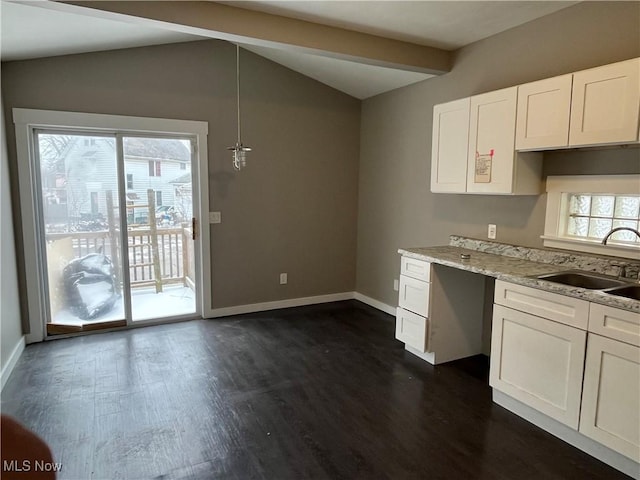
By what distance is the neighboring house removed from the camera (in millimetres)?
3730

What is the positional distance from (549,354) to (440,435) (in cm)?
78

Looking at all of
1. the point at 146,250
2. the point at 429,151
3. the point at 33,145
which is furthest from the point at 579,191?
the point at 33,145

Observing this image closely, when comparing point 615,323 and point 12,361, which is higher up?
point 615,323

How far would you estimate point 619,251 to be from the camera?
2.51 meters

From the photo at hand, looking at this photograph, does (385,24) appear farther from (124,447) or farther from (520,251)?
(124,447)

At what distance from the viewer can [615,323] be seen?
1988 millimetres

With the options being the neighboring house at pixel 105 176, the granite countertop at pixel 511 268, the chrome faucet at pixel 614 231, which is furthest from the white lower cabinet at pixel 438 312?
the neighboring house at pixel 105 176

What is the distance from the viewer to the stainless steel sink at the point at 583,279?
8.09ft

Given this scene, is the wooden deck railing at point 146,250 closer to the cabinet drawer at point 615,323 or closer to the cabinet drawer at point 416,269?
the cabinet drawer at point 416,269

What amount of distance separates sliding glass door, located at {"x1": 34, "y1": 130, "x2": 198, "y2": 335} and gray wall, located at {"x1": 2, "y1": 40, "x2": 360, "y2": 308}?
11.3 inches

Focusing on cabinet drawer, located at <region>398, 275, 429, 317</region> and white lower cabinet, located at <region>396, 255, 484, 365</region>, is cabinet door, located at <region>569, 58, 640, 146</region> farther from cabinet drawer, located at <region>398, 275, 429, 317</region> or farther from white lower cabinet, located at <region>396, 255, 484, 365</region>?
cabinet drawer, located at <region>398, 275, 429, 317</region>

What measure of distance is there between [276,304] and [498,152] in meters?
2.95

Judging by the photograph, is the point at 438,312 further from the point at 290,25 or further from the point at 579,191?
the point at 290,25

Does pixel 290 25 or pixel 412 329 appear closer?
pixel 290 25
